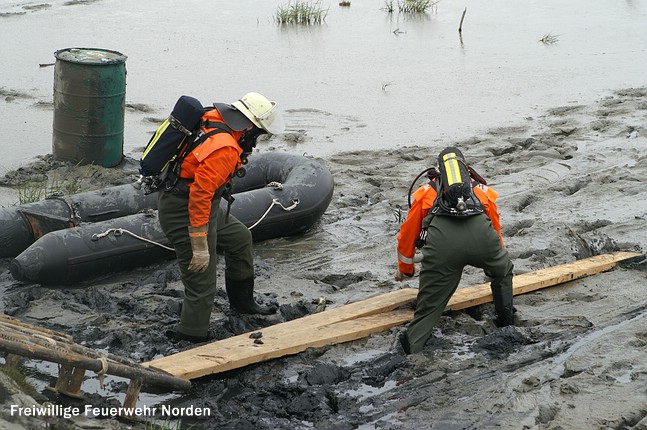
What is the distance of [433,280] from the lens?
6305 mm

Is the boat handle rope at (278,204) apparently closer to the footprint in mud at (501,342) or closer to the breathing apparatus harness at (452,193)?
the breathing apparatus harness at (452,193)

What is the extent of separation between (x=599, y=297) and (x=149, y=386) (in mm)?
3604

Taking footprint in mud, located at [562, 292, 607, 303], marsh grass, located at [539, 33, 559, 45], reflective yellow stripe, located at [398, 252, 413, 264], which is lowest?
footprint in mud, located at [562, 292, 607, 303]

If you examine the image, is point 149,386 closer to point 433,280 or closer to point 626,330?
point 433,280

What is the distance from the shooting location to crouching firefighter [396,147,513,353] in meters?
6.15

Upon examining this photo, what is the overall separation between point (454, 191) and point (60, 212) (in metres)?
3.63

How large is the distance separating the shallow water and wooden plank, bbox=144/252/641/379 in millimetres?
4549

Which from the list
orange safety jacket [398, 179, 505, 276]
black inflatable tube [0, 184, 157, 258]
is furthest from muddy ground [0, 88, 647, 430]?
orange safety jacket [398, 179, 505, 276]

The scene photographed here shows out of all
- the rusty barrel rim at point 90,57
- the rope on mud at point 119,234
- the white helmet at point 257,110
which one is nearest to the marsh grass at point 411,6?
the rusty barrel rim at point 90,57

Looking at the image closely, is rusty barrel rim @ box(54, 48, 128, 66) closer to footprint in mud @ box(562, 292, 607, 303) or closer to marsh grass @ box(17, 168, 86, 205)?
marsh grass @ box(17, 168, 86, 205)

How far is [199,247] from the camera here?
6.15 meters

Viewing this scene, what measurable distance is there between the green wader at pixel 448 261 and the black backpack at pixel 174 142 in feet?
5.18

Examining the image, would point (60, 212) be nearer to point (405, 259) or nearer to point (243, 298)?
point (243, 298)

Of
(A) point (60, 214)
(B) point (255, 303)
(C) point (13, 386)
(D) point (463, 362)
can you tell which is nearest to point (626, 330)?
(D) point (463, 362)
